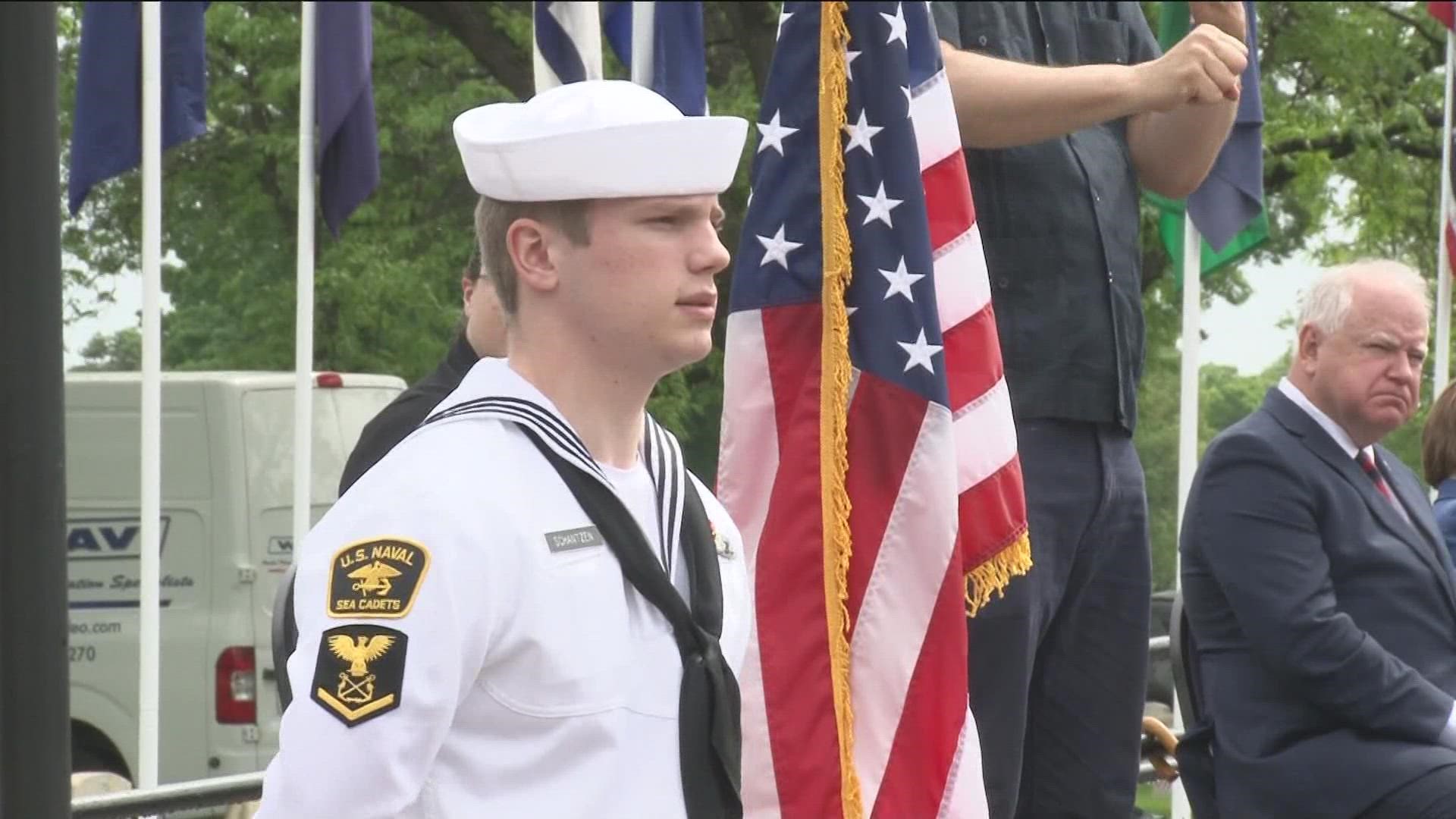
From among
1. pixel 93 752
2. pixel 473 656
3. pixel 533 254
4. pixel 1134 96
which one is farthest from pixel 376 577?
pixel 93 752

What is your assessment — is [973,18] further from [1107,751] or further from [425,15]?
[425,15]

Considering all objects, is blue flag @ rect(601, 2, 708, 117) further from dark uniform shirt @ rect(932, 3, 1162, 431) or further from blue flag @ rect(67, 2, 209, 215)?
dark uniform shirt @ rect(932, 3, 1162, 431)

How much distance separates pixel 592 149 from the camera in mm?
Answer: 2146

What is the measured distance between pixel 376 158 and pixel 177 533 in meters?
3.39

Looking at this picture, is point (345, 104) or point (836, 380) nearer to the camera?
point (836, 380)

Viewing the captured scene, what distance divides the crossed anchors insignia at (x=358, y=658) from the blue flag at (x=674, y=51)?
7086 millimetres

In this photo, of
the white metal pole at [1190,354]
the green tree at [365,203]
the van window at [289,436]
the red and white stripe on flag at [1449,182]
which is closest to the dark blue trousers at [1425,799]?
the white metal pole at [1190,354]

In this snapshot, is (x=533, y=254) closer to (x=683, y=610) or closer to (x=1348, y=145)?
(x=683, y=610)

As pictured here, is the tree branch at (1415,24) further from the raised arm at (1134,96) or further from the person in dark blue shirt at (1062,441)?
the person in dark blue shirt at (1062,441)

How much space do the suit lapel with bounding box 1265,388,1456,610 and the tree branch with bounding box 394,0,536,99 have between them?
Result: 10699mm

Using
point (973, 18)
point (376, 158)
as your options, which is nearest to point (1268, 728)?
point (973, 18)

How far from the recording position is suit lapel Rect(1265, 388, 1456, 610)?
4.54 metres

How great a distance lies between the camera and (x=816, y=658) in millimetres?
3346

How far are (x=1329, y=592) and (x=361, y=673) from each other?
2919 millimetres
